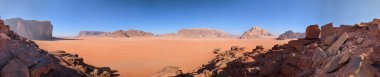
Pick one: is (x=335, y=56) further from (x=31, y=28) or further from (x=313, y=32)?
(x=31, y=28)

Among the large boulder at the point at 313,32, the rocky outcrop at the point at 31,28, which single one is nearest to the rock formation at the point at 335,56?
→ the large boulder at the point at 313,32

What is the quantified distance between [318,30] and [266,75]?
277cm

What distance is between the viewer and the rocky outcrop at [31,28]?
160ft

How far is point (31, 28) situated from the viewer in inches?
1996

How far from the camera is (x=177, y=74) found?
38.7ft

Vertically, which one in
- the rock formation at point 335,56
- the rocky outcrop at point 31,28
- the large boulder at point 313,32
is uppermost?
the rocky outcrop at point 31,28

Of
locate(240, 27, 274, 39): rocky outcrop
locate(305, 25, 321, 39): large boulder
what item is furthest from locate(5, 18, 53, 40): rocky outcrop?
locate(240, 27, 274, 39): rocky outcrop

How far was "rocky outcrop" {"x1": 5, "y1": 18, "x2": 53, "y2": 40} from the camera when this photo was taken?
1914 inches

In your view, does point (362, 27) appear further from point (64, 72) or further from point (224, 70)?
point (64, 72)

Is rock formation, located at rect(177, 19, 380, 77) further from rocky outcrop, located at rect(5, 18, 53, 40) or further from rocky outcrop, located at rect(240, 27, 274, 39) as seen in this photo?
rocky outcrop, located at rect(240, 27, 274, 39)

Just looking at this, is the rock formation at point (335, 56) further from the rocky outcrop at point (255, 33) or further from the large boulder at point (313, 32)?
the rocky outcrop at point (255, 33)

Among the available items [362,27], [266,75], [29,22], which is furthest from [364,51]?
[29,22]

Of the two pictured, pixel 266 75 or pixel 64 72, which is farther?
pixel 64 72

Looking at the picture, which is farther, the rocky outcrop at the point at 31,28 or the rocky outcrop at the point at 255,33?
the rocky outcrop at the point at 255,33
